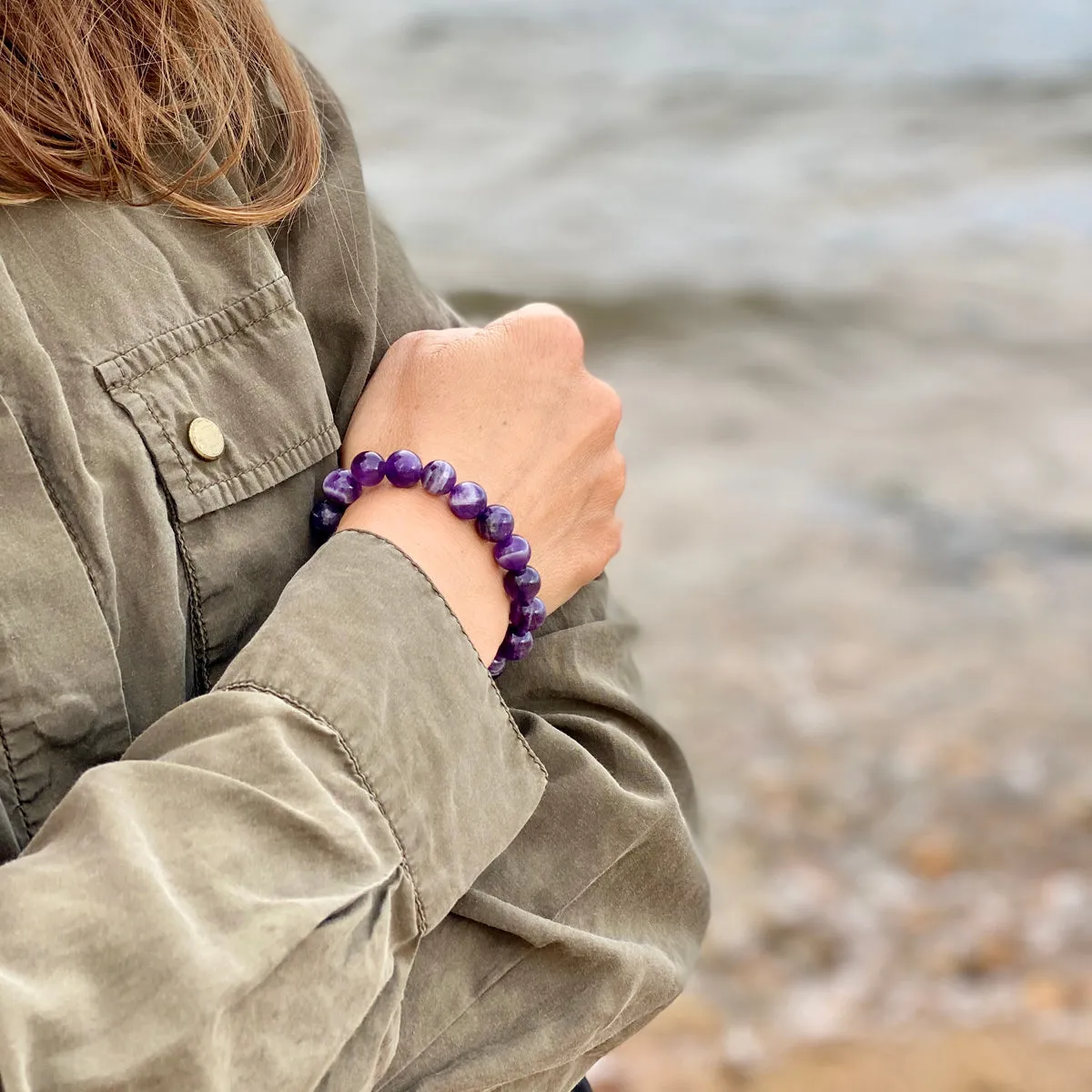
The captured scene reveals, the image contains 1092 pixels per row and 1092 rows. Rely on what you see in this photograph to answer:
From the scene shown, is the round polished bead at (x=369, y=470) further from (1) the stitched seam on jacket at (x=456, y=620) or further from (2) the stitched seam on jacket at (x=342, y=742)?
(2) the stitched seam on jacket at (x=342, y=742)

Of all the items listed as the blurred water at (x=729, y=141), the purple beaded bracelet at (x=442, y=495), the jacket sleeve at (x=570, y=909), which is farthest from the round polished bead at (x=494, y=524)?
the blurred water at (x=729, y=141)

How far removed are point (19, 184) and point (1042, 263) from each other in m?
4.65

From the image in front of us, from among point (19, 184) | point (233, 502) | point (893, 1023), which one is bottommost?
point (893, 1023)

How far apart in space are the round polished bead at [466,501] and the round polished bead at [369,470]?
47 millimetres

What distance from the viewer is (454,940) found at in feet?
2.69

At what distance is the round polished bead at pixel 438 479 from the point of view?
2.78 feet

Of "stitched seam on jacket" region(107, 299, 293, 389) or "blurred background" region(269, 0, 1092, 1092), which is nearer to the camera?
"stitched seam on jacket" region(107, 299, 293, 389)

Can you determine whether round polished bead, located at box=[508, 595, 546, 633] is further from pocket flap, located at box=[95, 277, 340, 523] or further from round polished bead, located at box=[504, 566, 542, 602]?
pocket flap, located at box=[95, 277, 340, 523]

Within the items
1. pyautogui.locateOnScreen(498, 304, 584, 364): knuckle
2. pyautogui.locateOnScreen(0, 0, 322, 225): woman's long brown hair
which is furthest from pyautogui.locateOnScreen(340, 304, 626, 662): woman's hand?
pyautogui.locateOnScreen(0, 0, 322, 225): woman's long brown hair

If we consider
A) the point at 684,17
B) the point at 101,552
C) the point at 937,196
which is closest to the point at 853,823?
the point at 101,552

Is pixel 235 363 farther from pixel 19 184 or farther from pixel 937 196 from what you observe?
pixel 937 196

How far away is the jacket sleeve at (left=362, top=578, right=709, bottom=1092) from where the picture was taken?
2.66ft

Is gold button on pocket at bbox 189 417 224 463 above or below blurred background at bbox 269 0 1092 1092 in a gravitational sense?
above

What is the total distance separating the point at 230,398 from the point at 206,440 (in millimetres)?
45
